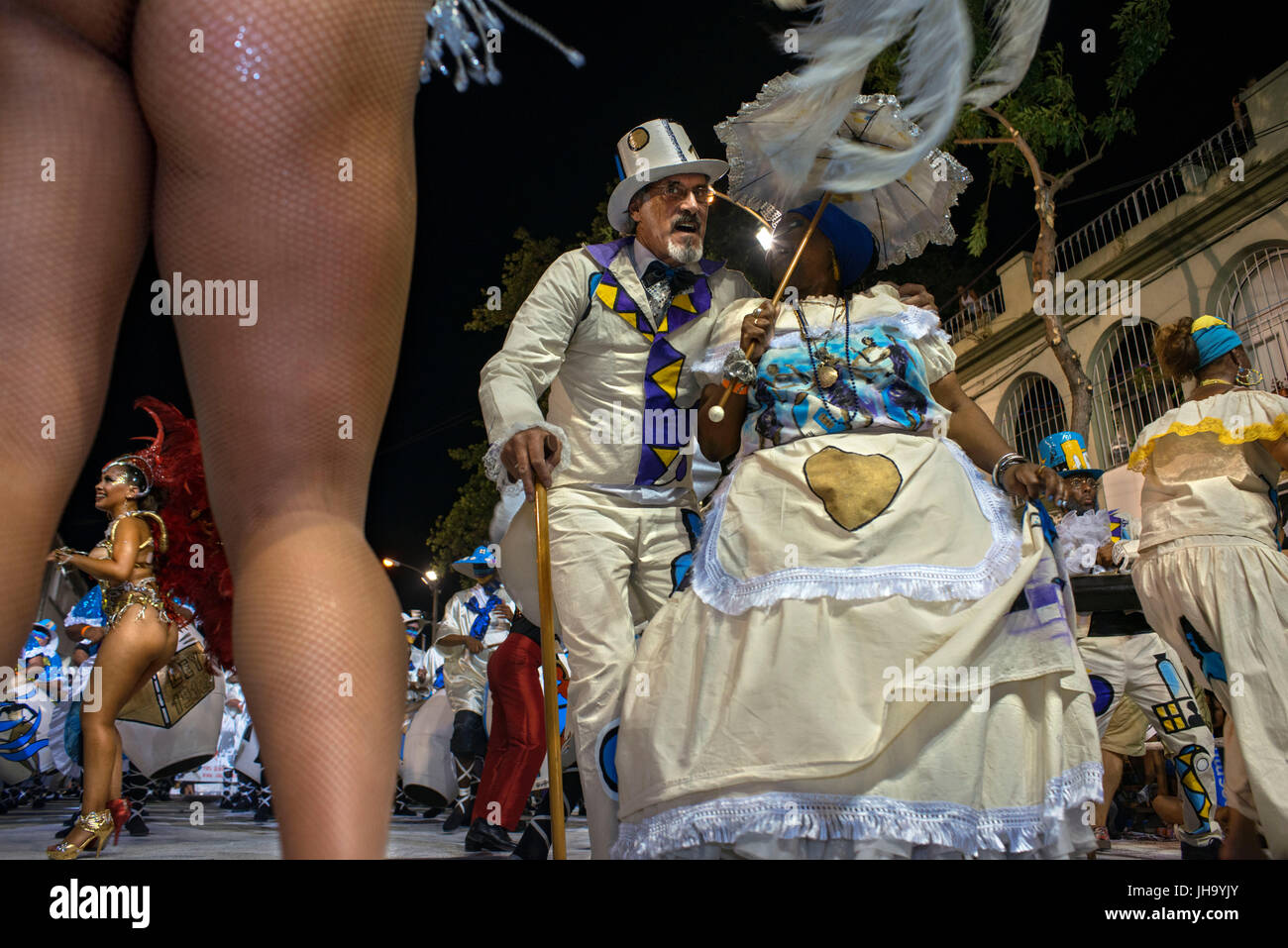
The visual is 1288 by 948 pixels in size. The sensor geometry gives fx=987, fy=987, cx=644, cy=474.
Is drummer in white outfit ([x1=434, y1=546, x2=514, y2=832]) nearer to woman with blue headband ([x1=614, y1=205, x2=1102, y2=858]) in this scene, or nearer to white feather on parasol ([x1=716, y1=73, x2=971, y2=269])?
white feather on parasol ([x1=716, y1=73, x2=971, y2=269])

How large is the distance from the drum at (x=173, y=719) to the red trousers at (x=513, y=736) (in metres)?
1.87

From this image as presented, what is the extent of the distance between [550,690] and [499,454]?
2.70 ft

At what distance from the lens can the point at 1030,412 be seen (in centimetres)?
1706

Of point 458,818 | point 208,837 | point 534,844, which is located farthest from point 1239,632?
point 208,837

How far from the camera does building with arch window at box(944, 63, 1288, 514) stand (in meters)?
12.4

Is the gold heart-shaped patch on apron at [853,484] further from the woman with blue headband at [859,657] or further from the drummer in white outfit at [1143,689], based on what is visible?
the drummer in white outfit at [1143,689]

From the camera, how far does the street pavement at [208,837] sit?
160 inches

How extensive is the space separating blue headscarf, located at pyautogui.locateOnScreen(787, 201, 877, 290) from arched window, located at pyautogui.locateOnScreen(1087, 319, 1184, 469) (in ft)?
39.3

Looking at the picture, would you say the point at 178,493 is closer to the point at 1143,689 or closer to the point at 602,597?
the point at 602,597

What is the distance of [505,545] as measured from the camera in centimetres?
304

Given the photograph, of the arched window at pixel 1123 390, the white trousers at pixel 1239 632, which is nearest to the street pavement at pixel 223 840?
the white trousers at pixel 1239 632

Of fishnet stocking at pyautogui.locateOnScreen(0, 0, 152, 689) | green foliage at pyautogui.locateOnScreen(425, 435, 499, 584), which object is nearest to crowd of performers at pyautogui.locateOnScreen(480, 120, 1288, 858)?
fishnet stocking at pyautogui.locateOnScreen(0, 0, 152, 689)
